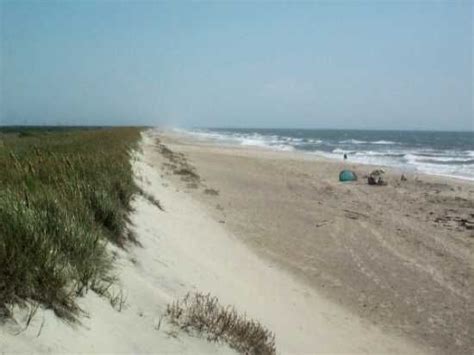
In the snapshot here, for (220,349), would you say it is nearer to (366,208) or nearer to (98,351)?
(98,351)

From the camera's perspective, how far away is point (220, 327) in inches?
139

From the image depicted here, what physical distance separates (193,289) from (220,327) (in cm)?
110

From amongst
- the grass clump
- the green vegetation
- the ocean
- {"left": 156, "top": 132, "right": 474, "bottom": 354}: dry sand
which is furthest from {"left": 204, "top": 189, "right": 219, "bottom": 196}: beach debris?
the ocean

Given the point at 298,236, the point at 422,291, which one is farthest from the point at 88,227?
the point at 298,236

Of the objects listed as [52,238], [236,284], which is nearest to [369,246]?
[236,284]

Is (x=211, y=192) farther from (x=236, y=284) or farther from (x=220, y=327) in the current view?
(x=220, y=327)

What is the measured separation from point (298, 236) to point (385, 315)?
333 cm

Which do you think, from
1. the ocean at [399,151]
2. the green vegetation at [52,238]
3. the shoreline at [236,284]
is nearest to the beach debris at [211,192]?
the shoreline at [236,284]

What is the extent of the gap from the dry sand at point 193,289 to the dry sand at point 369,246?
0.07 metres

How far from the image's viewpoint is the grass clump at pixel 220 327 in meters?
3.44

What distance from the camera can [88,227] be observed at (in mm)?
3748

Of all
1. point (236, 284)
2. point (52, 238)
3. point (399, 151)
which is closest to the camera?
point (52, 238)

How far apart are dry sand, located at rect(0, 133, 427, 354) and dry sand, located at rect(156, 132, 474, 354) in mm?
69

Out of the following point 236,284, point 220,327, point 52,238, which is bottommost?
point 236,284
